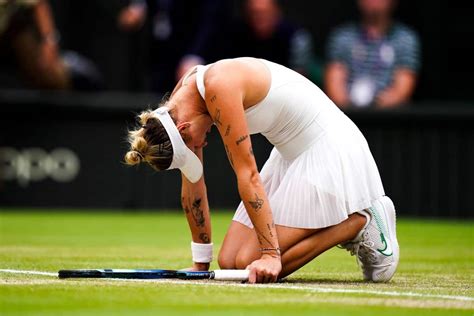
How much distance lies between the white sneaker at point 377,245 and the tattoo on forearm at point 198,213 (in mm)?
913

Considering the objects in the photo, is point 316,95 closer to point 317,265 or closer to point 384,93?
point 317,265

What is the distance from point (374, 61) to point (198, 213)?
7.49 meters

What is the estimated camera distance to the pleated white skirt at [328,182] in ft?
22.2

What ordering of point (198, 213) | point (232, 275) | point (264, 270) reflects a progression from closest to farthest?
point (264, 270) → point (232, 275) → point (198, 213)

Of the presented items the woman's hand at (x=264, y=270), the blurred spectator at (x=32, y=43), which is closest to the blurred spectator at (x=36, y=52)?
the blurred spectator at (x=32, y=43)

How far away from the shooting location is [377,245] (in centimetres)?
694

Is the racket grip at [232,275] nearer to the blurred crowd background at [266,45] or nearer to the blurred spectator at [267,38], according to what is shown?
the blurred crowd background at [266,45]

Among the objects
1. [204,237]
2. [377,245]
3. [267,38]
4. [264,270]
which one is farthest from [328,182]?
[267,38]

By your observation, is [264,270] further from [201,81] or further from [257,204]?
[201,81]

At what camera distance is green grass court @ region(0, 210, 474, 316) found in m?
5.15

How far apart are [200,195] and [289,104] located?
2.83 ft

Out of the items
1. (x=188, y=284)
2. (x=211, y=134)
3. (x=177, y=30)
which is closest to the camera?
(x=188, y=284)

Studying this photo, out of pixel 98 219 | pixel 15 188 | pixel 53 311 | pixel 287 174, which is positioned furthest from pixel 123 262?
pixel 15 188

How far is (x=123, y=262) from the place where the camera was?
778 centimetres
